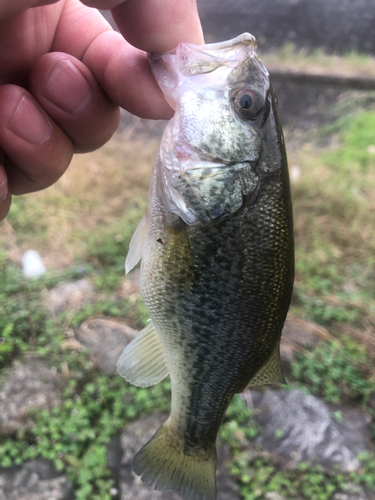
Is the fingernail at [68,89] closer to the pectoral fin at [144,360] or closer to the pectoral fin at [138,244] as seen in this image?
the pectoral fin at [138,244]

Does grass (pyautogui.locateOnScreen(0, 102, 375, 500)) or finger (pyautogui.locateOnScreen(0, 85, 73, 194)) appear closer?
finger (pyautogui.locateOnScreen(0, 85, 73, 194))

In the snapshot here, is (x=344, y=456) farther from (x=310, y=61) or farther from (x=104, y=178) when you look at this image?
(x=310, y=61)

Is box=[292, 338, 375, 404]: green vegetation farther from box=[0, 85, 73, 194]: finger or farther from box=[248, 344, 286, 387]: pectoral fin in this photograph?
box=[0, 85, 73, 194]: finger

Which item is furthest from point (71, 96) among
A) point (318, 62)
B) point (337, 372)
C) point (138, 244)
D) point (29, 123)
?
point (318, 62)

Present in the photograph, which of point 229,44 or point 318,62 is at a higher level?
point 229,44

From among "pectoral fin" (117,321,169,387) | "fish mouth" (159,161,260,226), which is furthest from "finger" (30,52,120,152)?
"pectoral fin" (117,321,169,387)

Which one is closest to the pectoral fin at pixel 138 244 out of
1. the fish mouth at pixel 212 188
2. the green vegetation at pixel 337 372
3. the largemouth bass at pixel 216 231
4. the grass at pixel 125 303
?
the largemouth bass at pixel 216 231

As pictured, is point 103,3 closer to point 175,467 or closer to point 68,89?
point 68,89
